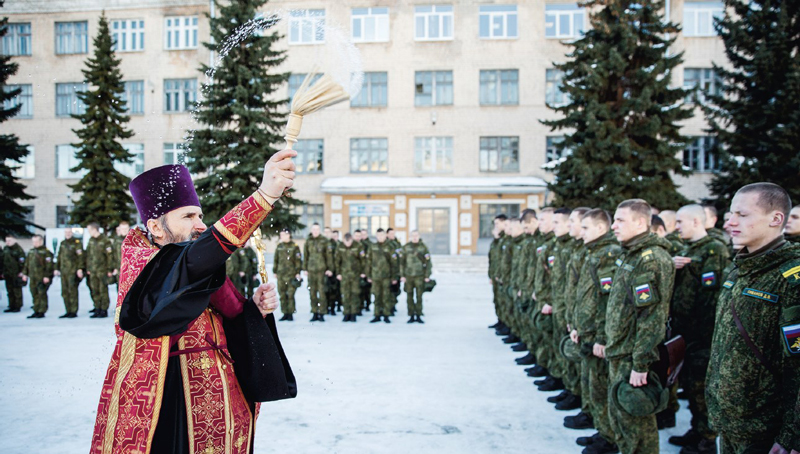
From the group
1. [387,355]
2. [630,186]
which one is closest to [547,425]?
[387,355]

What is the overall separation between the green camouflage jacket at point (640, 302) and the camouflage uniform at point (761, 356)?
2.97ft

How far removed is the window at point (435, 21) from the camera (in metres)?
29.1

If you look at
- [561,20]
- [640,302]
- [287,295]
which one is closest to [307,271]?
[287,295]

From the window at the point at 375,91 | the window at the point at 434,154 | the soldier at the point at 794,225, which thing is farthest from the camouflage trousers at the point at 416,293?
the window at the point at 375,91

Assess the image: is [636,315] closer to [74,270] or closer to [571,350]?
[571,350]

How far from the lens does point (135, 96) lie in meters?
30.3

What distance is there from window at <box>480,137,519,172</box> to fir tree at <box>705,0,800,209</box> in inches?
542

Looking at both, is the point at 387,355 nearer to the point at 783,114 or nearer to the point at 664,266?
the point at 664,266

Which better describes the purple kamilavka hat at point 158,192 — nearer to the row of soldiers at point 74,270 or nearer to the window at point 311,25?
the window at point 311,25

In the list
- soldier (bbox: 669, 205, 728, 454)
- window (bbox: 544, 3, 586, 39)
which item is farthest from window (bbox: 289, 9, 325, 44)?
window (bbox: 544, 3, 586, 39)

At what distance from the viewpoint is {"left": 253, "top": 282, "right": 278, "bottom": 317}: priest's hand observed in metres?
2.74

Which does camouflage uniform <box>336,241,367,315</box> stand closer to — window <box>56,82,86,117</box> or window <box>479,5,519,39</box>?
window <box>479,5,519,39</box>

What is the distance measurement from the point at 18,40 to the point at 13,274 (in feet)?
75.9

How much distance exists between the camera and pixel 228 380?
2678 millimetres
